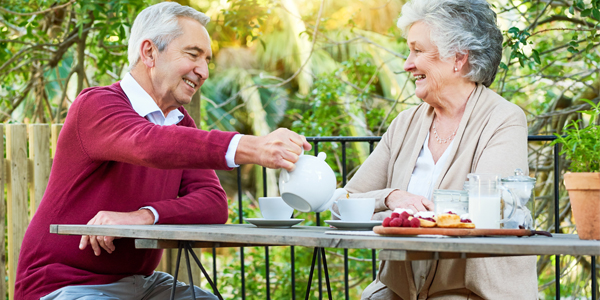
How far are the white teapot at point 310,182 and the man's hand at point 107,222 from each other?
0.51 metres

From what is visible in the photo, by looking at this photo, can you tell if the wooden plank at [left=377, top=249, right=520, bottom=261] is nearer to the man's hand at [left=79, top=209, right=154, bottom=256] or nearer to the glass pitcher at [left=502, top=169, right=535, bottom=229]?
the glass pitcher at [left=502, top=169, right=535, bottom=229]

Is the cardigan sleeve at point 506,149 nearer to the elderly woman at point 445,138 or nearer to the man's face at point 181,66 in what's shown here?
the elderly woman at point 445,138

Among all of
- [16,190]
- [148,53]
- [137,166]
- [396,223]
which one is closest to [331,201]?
[396,223]

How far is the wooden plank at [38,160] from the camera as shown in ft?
10.4

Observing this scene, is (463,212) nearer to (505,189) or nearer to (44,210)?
(505,189)

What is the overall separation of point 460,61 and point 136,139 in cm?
116

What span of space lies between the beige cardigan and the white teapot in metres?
0.45

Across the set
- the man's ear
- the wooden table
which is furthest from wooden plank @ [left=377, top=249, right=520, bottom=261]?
the man's ear

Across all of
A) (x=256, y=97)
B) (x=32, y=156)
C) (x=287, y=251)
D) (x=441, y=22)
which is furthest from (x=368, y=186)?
(x=256, y=97)

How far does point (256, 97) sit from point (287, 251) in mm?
3275

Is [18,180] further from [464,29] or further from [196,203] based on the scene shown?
[464,29]

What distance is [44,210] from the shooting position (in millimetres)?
1958

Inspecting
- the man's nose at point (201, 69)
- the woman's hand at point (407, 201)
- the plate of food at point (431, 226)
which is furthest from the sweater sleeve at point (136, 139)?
the woman's hand at point (407, 201)

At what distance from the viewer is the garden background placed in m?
4.21
